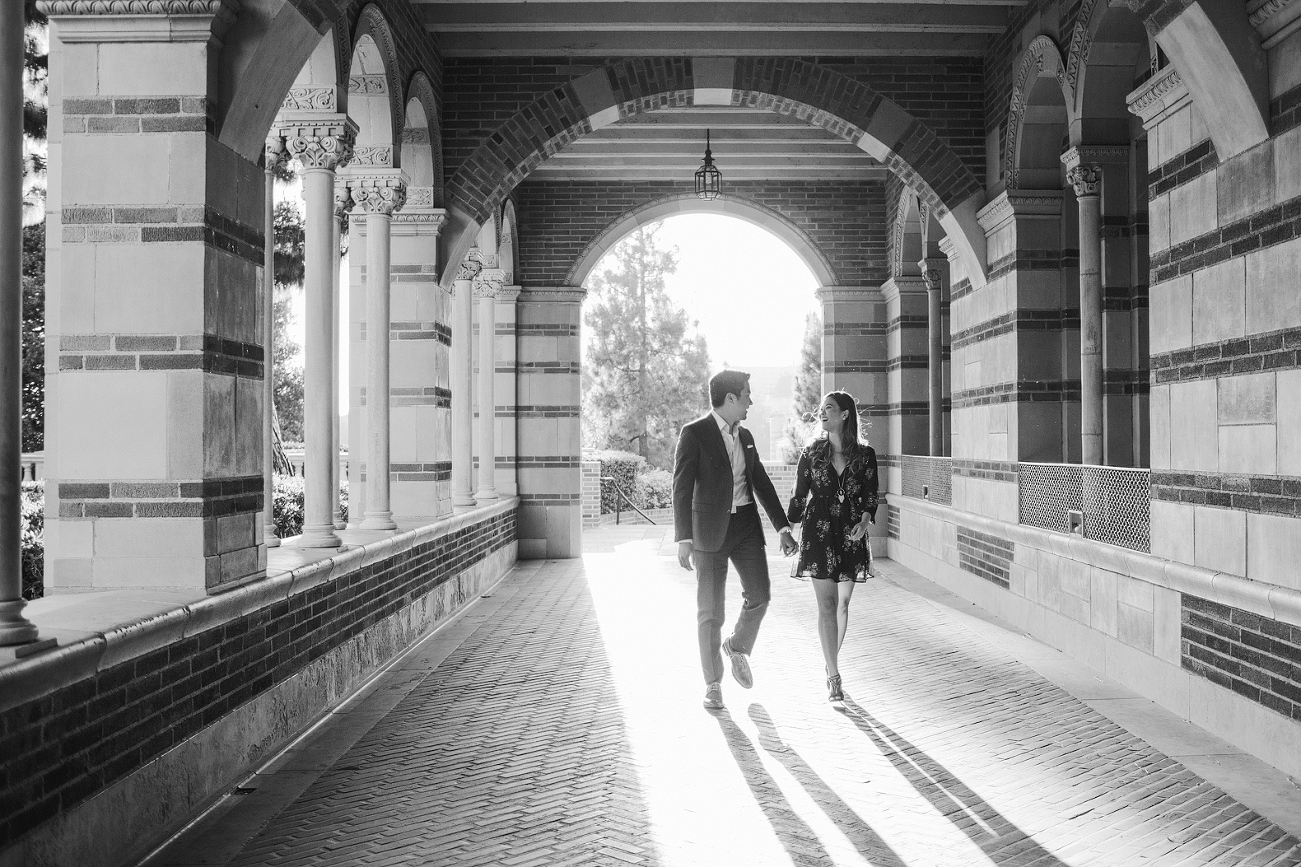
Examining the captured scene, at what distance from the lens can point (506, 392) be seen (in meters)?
14.8

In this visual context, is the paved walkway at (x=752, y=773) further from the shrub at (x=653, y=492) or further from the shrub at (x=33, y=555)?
the shrub at (x=653, y=492)

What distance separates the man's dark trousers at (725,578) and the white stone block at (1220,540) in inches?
86.7

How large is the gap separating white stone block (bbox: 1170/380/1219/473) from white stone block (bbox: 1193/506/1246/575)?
0.78 ft

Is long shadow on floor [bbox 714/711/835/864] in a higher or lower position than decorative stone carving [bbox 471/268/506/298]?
lower

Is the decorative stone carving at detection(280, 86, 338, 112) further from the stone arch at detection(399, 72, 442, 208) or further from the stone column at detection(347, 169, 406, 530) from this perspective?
the stone arch at detection(399, 72, 442, 208)

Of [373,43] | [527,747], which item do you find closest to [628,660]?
[527,747]

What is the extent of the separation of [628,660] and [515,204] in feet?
28.9

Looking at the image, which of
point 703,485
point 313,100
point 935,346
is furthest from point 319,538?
point 935,346

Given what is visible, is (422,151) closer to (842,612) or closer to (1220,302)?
(842,612)

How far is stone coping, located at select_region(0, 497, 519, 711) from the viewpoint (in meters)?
3.17

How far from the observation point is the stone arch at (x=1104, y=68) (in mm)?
7293

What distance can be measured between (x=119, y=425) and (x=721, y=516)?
2.99 m

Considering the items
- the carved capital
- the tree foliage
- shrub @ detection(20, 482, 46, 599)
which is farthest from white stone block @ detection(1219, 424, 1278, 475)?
the tree foliage

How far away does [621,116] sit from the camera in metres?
10.4
